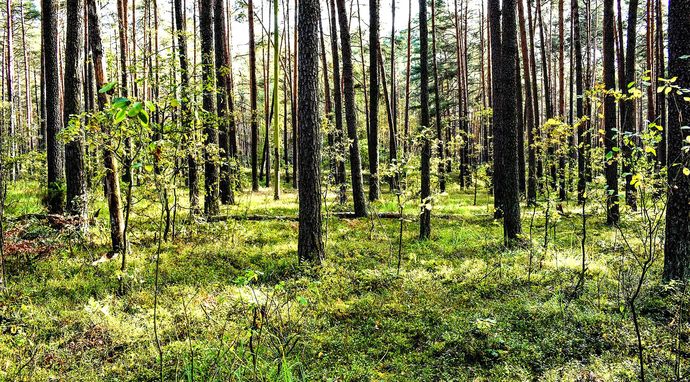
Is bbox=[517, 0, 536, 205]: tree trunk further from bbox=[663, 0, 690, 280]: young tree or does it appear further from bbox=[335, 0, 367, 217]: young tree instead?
bbox=[663, 0, 690, 280]: young tree

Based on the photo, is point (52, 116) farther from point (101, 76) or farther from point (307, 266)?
point (307, 266)

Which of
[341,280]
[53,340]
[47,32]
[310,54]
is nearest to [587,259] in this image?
[341,280]

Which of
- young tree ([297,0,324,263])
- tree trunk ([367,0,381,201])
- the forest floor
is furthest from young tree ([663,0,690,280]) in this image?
tree trunk ([367,0,381,201])

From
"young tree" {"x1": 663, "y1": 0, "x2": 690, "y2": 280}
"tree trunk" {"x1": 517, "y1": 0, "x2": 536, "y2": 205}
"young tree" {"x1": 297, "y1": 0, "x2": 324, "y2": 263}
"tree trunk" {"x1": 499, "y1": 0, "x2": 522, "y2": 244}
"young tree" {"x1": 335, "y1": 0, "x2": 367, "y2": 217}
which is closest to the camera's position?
"young tree" {"x1": 663, "y1": 0, "x2": 690, "y2": 280}

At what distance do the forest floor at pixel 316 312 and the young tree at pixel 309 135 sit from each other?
547mm

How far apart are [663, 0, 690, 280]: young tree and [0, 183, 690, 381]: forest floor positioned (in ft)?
1.59

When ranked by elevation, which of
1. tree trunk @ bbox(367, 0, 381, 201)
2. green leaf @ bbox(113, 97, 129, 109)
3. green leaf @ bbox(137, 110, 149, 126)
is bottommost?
green leaf @ bbox(137, 110, 149, 126)

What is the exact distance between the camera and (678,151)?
532 centimetres

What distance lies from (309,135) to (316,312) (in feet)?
9.41

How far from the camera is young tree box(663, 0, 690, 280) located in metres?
5.11

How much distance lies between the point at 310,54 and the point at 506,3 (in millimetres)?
4376

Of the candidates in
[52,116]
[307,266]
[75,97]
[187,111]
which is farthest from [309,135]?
[52,116]

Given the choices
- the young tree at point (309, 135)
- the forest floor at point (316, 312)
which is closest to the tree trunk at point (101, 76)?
the forest floor at point (316, 312)

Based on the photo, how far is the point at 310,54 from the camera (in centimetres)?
653
